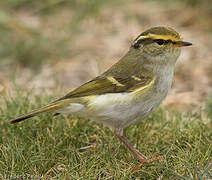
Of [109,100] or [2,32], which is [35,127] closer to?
[109,100]

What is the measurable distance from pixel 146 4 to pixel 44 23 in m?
2.17

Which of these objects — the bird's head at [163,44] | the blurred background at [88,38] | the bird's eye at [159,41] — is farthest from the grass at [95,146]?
the blurred background at [88,38]

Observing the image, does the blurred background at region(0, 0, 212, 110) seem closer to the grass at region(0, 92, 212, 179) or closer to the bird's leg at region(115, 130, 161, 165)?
the grass at region(0, 92, 212, 179)

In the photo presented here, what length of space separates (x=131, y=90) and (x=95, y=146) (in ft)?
2.37

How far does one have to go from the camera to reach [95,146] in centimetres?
439

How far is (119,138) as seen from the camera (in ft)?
14.2

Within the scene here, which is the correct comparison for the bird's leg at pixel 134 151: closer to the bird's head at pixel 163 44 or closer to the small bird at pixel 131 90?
the small bird at pixel 131 90

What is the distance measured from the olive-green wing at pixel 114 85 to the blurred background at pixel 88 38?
1.71m

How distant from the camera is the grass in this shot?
12.3 ft

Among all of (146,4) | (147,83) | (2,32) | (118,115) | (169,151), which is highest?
(146,4)

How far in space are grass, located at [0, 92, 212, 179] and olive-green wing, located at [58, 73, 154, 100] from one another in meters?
0.54

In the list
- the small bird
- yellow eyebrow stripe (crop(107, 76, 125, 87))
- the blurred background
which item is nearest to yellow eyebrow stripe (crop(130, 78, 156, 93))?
the small bird

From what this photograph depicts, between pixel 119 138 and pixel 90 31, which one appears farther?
pixel 90 31

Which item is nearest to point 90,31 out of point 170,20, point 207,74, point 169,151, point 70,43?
point 70,43
